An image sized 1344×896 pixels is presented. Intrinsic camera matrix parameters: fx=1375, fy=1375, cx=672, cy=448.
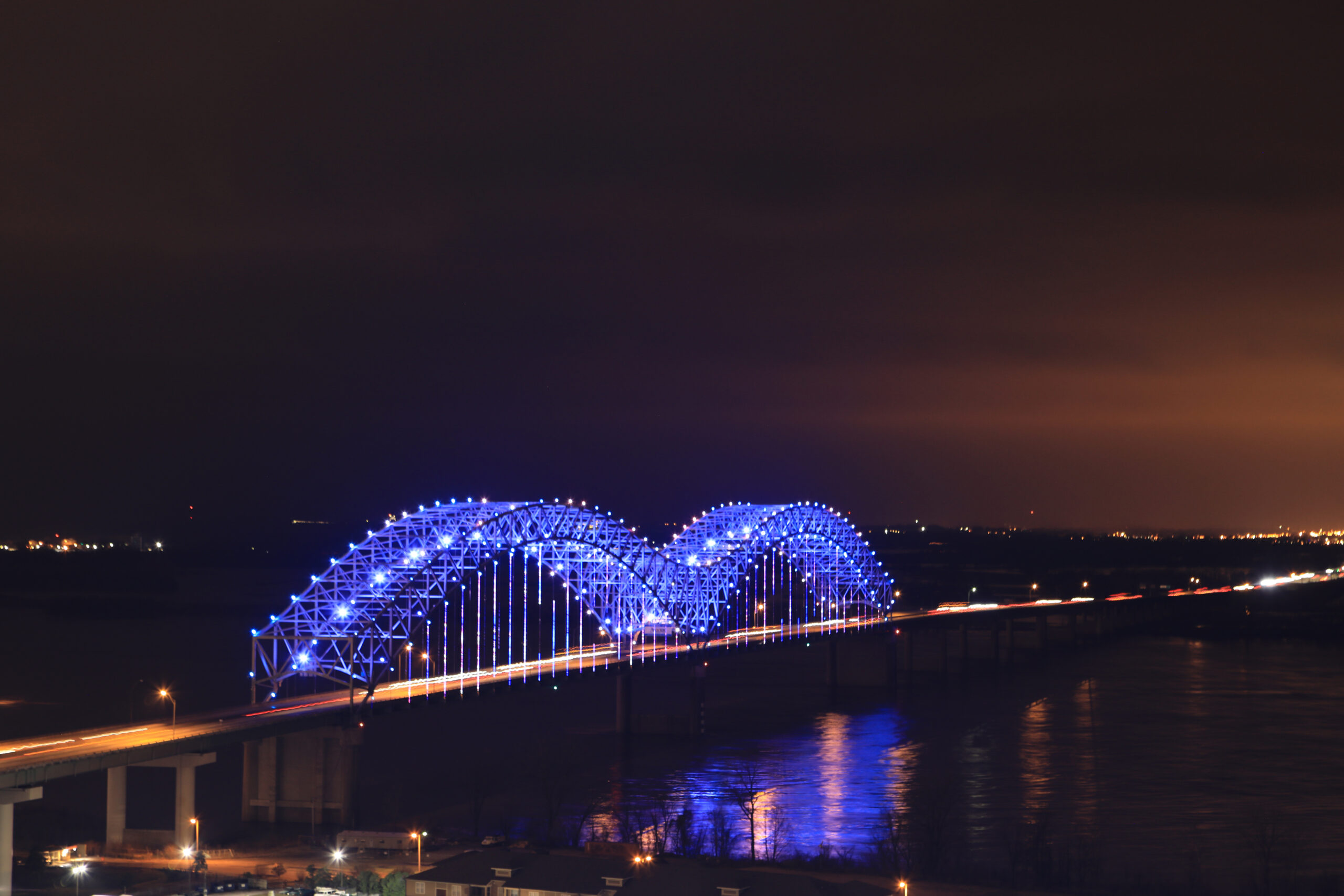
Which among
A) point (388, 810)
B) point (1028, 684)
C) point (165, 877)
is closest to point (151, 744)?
point (165, 877)

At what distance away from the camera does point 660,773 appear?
53562mm

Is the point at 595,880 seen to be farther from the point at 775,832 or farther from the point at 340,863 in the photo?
the point at 775,832

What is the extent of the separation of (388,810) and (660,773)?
43.8ft

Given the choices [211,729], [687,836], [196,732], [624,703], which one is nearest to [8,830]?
[196,732]

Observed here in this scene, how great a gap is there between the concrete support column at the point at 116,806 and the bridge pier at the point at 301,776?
569 cm

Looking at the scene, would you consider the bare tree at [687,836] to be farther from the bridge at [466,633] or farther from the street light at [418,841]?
the bridge at [466,633]

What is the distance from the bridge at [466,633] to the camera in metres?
39.5

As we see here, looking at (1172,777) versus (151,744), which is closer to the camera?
(151,744)

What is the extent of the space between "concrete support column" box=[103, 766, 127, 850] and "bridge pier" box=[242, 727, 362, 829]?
569cm

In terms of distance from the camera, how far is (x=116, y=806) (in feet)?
125

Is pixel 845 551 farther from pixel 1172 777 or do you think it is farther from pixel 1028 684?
pixel 1172 777

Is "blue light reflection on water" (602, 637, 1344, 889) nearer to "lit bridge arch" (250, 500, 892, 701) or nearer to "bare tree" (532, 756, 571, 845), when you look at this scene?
"bare tree" (532, 756, 571, 845)

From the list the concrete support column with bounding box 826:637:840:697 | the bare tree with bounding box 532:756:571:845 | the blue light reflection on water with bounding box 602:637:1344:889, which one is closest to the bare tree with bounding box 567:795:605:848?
the bare tree with bounding box 532:756:571:845

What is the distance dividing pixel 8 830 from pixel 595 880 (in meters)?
13.4
